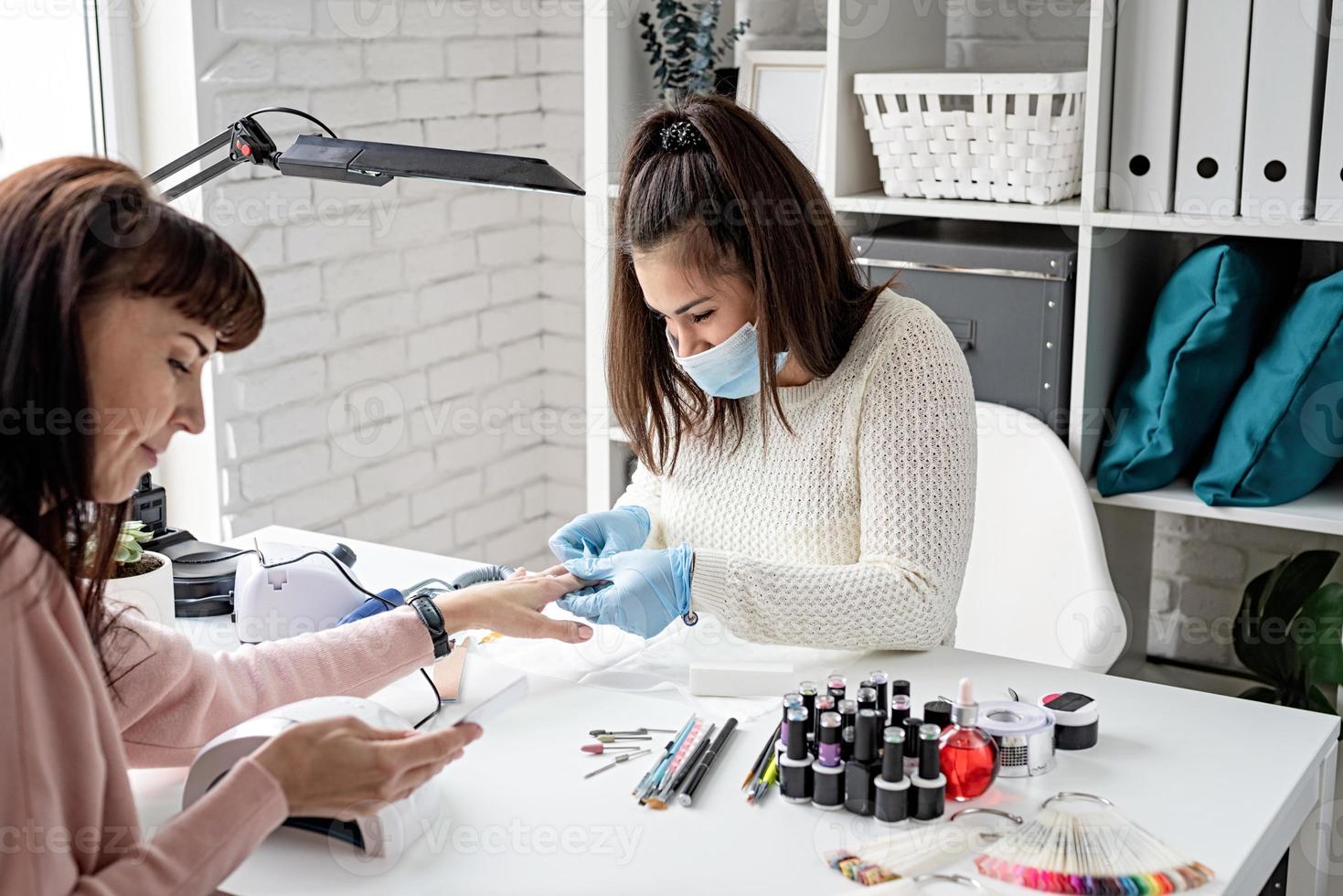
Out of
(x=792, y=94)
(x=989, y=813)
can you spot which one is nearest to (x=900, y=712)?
(x=989, y=813)

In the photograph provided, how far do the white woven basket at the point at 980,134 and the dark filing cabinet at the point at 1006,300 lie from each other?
9 centimetres

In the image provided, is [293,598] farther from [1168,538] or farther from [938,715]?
[1168,538]

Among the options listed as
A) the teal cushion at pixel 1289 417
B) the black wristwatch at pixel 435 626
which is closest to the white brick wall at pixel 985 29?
the teal cushion at pixel 1289 417

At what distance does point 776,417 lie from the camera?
64.3 inches

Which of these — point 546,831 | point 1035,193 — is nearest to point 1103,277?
point 1035,193

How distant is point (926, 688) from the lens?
1354 millimetres

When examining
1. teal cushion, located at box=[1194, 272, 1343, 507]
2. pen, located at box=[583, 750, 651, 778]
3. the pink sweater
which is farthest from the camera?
teal cushion, located at box=[1194, 272, 1343, 507]

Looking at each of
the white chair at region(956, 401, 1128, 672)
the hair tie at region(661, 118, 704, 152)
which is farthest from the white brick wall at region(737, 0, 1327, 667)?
the hair tie at region(661, 118, 704, 152)

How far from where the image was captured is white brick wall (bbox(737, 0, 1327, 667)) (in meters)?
2.22

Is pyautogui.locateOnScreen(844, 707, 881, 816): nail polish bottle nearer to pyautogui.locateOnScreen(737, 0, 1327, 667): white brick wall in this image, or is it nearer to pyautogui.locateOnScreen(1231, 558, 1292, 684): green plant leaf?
pyautogui.locateOnScreen(1231, 558, 1292, 684): green plant leaf

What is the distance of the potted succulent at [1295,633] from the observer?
1.96 metres

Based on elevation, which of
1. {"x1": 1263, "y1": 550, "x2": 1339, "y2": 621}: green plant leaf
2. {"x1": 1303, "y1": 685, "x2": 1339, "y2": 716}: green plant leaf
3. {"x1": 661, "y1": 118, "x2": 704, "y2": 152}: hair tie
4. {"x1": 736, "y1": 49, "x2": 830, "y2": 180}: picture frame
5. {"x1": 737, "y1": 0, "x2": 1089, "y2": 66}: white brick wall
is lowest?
{"x1": 1303, "y1": 685, "x2": 1339, "y2": 716}: green plant leaf

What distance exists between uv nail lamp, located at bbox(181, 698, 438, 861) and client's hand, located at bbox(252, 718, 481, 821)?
42 millimetres

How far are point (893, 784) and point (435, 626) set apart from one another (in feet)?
1.63
